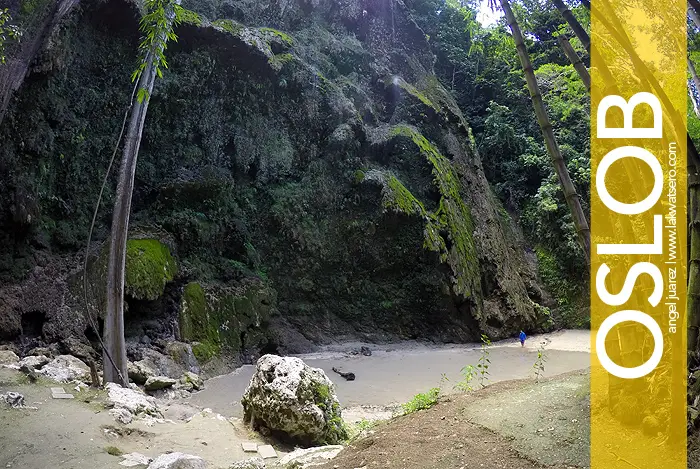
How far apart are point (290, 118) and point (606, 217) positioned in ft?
44.5

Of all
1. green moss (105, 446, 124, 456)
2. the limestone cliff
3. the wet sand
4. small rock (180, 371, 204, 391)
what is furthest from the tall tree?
green moss (105, 446, 124, 456)

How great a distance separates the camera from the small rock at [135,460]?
4.34 m

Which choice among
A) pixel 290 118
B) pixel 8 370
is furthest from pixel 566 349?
pixel 8 370

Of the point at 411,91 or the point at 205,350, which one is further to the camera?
the point at 411,91

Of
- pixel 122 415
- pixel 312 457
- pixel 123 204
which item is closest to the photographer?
pixel 312 457

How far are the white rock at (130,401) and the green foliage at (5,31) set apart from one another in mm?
5955

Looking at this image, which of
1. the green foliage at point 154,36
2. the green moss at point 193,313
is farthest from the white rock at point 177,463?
the green moss at point 193,313

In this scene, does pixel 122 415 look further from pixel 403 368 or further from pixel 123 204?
pixel 403 368

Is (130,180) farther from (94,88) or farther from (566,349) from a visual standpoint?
(566,349)

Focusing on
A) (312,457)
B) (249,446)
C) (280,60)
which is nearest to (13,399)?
(249,446)

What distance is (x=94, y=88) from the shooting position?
12945 millimetres

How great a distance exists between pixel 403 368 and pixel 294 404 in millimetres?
6390

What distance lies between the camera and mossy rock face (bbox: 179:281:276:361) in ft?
37.6

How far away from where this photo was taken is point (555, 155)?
4.18 meters
